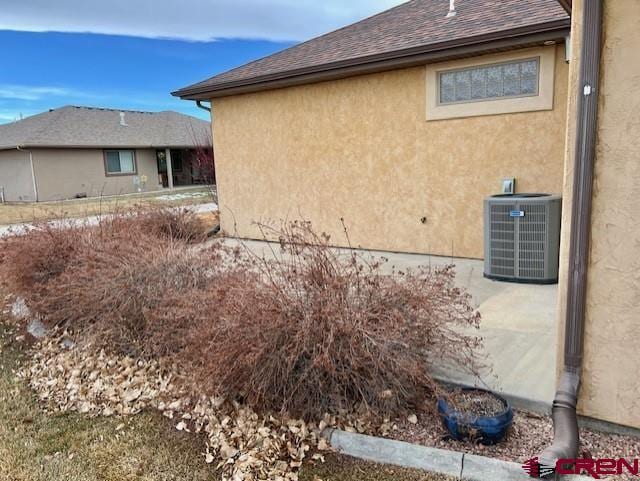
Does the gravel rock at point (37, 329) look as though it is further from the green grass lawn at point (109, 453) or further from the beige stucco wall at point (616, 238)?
the beige stucco wall at point (616, 238)

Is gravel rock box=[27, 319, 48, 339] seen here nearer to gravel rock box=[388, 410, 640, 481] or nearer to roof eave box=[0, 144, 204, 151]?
gravel rock box=[388, 410, 640, 481]

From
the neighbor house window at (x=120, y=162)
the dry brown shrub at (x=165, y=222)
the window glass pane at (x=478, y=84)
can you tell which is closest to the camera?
the window glass pane at (x=478, y=84)

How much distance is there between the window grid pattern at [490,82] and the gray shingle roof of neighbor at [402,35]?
57 cm

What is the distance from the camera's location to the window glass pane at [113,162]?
27.3 metres

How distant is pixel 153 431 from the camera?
11.4 feet

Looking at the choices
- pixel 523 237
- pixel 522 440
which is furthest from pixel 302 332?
pixel 523 237

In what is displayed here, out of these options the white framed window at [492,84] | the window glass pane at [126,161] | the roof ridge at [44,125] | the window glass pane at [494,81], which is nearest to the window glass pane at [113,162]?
the window glass pane at [126,161]

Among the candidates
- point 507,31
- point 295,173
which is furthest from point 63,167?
point 507,31

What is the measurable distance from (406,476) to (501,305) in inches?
121

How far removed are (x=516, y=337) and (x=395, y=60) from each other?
5.12 metres

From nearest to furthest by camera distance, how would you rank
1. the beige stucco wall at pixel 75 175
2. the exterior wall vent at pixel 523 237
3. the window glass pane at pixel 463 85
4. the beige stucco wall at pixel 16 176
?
the exterior wall vent at pixel 523 237, the window glass pane at pixel 463 85, the beige stucco wall at pixel 16 176, the beige stucco wall at pixel 75 175

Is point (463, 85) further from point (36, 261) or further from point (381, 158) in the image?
point (36, 261)

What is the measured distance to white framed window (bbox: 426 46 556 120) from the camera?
22.2 feet

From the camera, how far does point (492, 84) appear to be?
7.27 metres
